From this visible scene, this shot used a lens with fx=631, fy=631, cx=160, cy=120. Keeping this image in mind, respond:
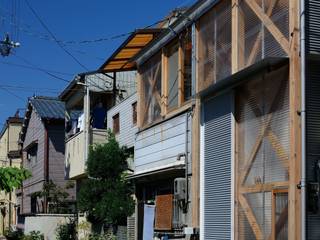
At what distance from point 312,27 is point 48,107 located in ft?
96.9

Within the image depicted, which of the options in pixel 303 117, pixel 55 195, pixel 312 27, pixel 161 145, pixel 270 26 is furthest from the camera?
pixel 55 195

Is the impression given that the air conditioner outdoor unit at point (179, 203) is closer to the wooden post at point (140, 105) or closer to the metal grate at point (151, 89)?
the metal grate at point (151, 89)

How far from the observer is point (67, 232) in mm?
26859

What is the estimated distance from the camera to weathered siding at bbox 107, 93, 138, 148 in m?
20.4

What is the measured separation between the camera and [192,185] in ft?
47.7

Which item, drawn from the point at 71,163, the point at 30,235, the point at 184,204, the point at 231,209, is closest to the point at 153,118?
the point at 184,204

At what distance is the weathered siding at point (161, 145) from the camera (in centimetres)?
1558

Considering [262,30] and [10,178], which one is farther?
[10,178]

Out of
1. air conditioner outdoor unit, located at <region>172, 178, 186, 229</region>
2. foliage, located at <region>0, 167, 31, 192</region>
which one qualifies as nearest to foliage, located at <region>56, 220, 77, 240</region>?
foliage, located at <region>0, 167, 31, 192</region>

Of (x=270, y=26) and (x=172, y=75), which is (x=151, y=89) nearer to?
(x=172, y=75)

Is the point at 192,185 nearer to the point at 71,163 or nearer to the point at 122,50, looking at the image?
the point at 122,50

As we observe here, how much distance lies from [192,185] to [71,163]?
45.7ft

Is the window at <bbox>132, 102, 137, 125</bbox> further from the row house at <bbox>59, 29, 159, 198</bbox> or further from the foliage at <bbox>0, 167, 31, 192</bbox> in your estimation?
the foliage at <bbox>0, 167, 31, 192</bbox>

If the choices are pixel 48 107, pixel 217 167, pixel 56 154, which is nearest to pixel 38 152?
pixel 56 154
